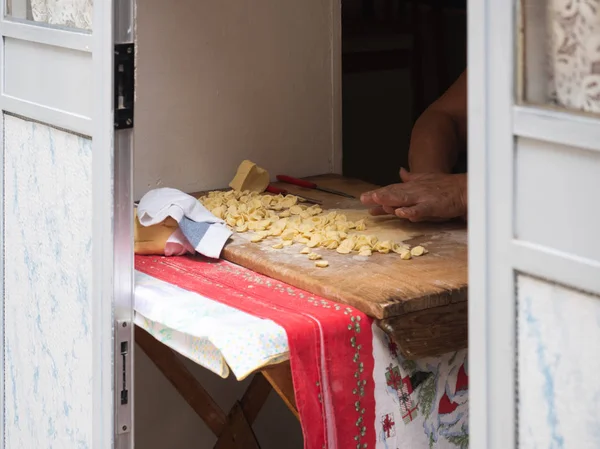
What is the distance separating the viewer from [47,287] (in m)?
2.32

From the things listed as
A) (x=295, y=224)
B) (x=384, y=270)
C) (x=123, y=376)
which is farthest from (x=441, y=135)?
(x=123, y=376)

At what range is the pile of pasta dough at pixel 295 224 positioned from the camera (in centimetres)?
224

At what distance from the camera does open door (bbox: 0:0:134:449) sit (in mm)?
1966

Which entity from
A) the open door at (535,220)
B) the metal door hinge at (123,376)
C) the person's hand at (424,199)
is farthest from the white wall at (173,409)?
the open door at (535,220)

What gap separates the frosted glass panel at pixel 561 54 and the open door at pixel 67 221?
2.91 feet

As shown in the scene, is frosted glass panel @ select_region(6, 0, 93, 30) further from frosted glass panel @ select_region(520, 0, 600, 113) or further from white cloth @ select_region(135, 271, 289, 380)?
frosted glass panel @ select_region(520, 0, 600, 113)

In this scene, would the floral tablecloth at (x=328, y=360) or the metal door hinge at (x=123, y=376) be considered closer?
the floral tablecloth at (x=328, y=360)

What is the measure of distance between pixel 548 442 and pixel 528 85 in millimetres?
465

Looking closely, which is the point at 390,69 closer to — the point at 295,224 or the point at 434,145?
the point at 434,145

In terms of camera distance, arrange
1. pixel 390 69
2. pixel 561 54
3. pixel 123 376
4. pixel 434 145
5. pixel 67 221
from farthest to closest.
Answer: pixel 390 69, pixel 434 145, pixel 67 221, pixel 123 376, pixel 561 54

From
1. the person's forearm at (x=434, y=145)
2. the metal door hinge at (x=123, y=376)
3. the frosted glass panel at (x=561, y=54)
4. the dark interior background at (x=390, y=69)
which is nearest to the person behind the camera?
the frosted glass panel at (x=561, y=54)

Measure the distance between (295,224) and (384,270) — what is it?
0.39 meters

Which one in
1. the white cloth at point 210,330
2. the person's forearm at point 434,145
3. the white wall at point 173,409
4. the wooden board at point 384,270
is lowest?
the white wall at point 173,409

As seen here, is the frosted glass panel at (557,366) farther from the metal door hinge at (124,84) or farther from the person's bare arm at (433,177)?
the person's bare arm at (433,177)
